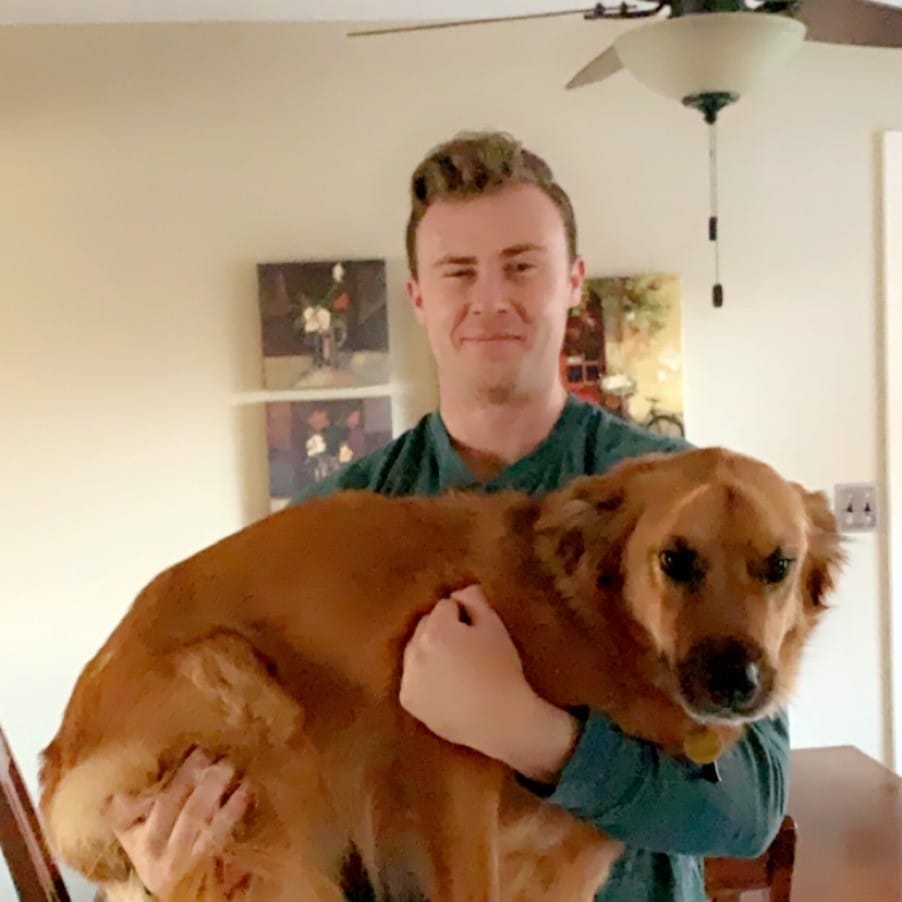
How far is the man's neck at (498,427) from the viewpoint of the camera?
4.59ft

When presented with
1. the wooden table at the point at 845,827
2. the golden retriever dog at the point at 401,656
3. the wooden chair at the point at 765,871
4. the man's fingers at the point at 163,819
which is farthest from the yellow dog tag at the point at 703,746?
the wooden table at the point at 845,827

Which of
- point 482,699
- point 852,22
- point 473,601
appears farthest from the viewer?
point 852,22

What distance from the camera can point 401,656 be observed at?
121 centimetres

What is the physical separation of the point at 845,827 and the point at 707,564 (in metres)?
1.76

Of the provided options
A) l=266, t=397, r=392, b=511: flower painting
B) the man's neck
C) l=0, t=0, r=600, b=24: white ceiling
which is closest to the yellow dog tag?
the man's neck

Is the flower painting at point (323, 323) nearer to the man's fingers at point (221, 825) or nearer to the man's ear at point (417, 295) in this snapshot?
the man's ear at point (417, 295)

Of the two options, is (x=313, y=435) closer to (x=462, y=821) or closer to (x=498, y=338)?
(x=498, y=338)

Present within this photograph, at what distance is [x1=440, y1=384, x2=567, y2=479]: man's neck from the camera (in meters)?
1.40

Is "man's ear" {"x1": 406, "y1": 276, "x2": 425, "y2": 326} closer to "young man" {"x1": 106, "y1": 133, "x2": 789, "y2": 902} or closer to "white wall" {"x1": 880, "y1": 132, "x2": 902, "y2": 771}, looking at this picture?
"young man" {"x1": 106, "y1": 133, "x2": 789, "y2": 902}

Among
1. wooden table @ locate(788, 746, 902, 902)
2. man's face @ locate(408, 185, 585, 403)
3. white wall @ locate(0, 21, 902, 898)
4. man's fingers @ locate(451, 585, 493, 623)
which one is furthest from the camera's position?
white wall @ locate(0, 21, 902, 898)

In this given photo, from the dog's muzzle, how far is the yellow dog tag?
0.07 meters

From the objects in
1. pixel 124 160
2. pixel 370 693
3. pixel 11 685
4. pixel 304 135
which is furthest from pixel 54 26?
pixel 370 693

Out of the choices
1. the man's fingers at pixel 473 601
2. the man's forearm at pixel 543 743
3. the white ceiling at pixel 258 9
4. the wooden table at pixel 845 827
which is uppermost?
the white ceiling at pixel 258 9

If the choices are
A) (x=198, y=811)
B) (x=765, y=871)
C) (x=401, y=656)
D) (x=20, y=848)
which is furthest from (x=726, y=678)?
(x=765, y=871)
